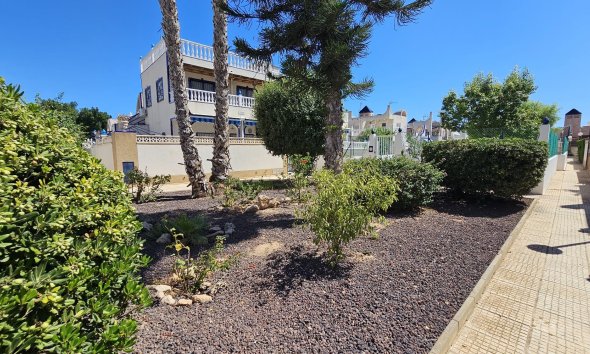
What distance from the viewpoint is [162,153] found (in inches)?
510

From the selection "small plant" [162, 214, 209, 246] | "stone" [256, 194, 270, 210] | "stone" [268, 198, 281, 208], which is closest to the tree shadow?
"stone" [268, 198, 281, 208]

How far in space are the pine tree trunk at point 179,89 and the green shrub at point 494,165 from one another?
21.9ft

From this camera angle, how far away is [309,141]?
1212cm

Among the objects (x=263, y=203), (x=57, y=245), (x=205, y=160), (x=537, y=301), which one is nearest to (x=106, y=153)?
(x=205, y=160)

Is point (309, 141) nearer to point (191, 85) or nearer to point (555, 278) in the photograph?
point (555, 278)

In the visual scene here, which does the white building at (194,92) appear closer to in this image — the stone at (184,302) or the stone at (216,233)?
the stone at (216,233)

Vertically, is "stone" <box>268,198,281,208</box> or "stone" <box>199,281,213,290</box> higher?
"stone" <box>268,198,281,208</box>

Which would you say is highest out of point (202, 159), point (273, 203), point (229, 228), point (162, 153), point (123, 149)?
point (123, 149)

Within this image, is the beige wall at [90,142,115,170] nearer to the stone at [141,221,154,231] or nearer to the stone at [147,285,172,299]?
the stone at [141,221,154,231]

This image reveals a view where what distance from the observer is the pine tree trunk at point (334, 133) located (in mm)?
5504

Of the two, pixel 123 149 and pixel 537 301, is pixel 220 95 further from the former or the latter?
pixel 537 301

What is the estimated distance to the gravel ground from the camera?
2.31 m

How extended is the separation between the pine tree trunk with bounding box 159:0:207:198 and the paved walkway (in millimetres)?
7439

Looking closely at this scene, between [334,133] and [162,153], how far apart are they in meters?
10.1
